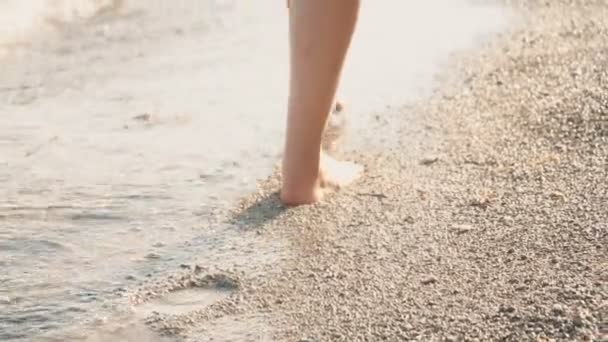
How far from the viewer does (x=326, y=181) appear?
7.82ft

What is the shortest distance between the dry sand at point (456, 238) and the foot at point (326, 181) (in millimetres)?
27

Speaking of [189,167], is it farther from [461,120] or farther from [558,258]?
[558,258]

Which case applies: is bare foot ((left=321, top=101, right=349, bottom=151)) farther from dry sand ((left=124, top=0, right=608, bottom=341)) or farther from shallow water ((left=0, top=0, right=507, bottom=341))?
dry sand ((left=124, top=0, right=608, bottom=341))

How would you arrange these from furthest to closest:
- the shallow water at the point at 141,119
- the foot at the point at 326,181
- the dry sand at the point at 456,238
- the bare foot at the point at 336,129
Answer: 1. the bare foot at the point at 336,129
2. the foot at the point at 326,181
3. the shallow water at the point at 141,119
4. the dry sand at the point at 456,238

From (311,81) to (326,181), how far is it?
270mm

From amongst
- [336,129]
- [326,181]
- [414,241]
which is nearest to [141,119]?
[336,129]

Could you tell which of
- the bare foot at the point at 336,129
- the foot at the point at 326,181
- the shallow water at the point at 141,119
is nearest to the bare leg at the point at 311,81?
the foot at the point at 326,181

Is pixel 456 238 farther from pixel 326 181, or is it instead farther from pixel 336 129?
pixel 336 129

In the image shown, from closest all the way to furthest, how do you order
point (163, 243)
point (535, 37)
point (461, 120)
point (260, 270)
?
point (260, 270) < point (163, 243) < point (461, 120) < point (535, 37)

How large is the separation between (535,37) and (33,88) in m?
1.57

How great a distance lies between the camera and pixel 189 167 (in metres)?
2.56

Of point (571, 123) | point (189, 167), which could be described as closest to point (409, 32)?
point (571, 123)

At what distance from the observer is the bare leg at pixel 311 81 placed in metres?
2.16

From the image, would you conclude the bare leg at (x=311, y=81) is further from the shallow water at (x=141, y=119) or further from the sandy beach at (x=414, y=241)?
the shallow water at (x=141, y=119)
